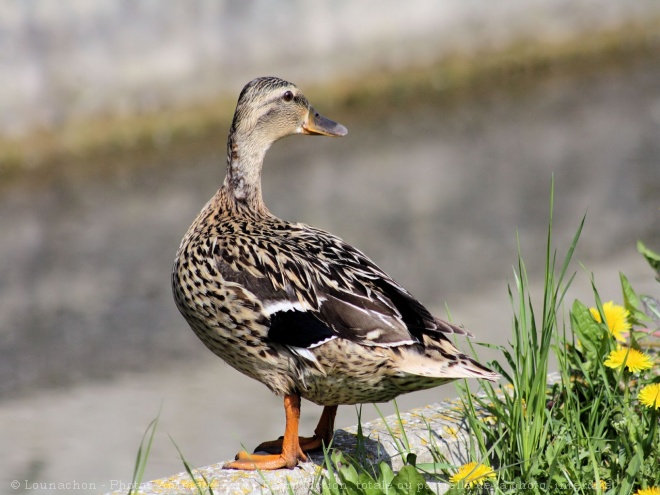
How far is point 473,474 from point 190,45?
7769 mm

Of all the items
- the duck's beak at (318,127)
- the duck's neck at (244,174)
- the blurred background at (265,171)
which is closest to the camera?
the duck's neck at (244,174)

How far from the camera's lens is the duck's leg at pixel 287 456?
129 inches

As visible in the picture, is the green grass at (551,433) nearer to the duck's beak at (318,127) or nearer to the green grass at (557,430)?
the green grass at (557,430)

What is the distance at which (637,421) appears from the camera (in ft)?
10.6

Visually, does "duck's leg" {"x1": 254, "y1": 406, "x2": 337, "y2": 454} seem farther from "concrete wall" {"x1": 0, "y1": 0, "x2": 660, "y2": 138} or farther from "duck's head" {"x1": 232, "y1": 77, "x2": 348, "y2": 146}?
"concrete wall" {"x1": 0, "y1": 0, "x2": 660, "y2": 138}

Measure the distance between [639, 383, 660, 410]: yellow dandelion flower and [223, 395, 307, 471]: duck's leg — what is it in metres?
1.04

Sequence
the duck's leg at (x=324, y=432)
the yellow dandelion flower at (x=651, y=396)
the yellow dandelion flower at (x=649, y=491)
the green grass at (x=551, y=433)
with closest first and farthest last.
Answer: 1. the yellow dandelion flower at (x=649, y=491)
2. the green grass at (x=551, y=433)
3. the yellow dandelion flower at (x=651, y=396)
4. the duck's leg at (x=324, y=432)

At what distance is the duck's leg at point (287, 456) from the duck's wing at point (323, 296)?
0.25m

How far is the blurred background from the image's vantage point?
235 inches

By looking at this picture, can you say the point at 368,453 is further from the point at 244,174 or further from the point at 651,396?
the point at 244,174

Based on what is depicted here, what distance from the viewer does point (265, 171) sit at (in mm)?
9383

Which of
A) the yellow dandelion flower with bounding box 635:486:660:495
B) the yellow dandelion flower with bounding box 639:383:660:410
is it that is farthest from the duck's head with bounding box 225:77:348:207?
the yellow dandelion flower with bounding box 635:486:660:495

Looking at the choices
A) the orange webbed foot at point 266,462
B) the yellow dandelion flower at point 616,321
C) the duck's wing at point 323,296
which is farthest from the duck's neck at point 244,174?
the yellow dandelion flower at point 616,321

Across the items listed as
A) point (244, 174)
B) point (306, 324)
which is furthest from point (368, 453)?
point (244, 174)
